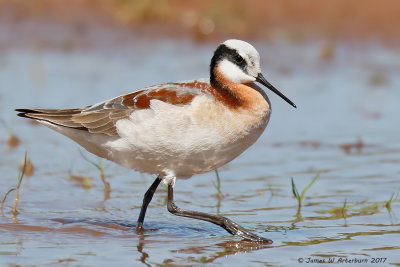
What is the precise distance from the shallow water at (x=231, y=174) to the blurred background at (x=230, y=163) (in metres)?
0.03

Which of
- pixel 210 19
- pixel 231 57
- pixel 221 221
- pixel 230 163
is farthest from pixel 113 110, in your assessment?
pixel 210 19

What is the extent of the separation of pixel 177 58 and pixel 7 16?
329 centimetres

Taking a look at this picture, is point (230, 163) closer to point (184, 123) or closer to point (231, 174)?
point (231, 174)

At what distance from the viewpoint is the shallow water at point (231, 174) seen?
7.59m

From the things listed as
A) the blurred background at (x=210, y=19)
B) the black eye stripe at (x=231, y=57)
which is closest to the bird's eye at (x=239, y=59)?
the black eye stripe at (x=231, y=57)

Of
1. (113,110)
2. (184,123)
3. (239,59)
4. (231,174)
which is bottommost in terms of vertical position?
(231,174)

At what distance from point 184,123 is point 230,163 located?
10.2 ft

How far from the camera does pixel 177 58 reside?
1518 cm

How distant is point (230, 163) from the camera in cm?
1054

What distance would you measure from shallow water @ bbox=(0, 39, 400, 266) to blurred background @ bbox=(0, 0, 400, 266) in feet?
0.09

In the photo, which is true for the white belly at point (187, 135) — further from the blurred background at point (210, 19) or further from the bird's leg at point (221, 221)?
the blurred background at point (210, 19)

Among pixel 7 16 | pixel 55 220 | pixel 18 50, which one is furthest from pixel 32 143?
pixel 7 16

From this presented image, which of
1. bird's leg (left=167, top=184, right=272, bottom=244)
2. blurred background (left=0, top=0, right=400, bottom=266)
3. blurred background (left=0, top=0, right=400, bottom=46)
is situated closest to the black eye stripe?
bird's leg (left=167, top=184, right=272, bottom=244)

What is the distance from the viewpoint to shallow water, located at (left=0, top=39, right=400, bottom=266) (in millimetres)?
7594
